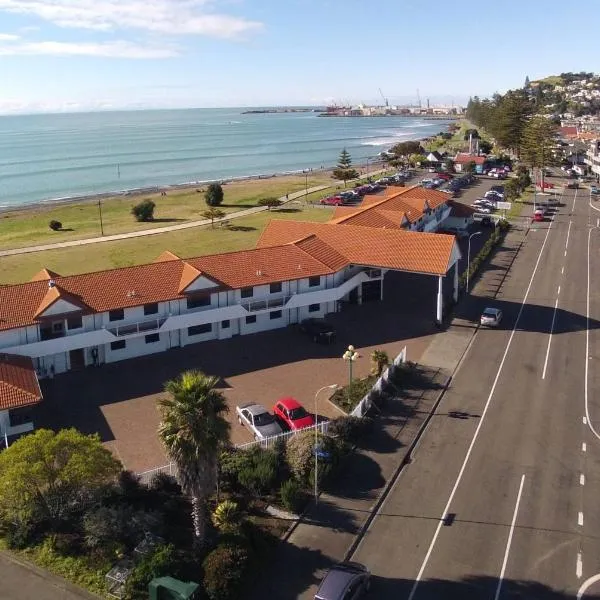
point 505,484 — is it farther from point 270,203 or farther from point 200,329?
point 270,203

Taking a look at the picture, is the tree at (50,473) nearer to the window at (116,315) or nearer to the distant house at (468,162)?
the window at (116,315)

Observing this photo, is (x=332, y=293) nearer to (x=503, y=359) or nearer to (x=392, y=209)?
(x=503, y=359)

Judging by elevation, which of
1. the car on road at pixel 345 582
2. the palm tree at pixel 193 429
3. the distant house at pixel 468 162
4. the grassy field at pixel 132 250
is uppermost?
the distant house at pixel 468 162

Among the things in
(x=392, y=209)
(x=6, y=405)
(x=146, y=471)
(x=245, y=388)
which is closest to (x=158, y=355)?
(x=245, y=388)

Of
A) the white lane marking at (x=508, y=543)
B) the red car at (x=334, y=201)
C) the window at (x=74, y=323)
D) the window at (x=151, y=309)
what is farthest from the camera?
the red car at (x=334, y=201)

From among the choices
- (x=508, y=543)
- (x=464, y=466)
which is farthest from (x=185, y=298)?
(x=508, y=543)

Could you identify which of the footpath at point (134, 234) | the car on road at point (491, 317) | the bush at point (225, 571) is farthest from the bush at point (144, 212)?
the bush at point (225, 571)

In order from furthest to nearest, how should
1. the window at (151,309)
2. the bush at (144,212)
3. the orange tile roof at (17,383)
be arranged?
the bush at (144,212) < the window at (151,309) < the orange tile roof at (17,383)

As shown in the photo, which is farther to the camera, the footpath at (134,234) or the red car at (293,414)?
the footpath at (134,234)
